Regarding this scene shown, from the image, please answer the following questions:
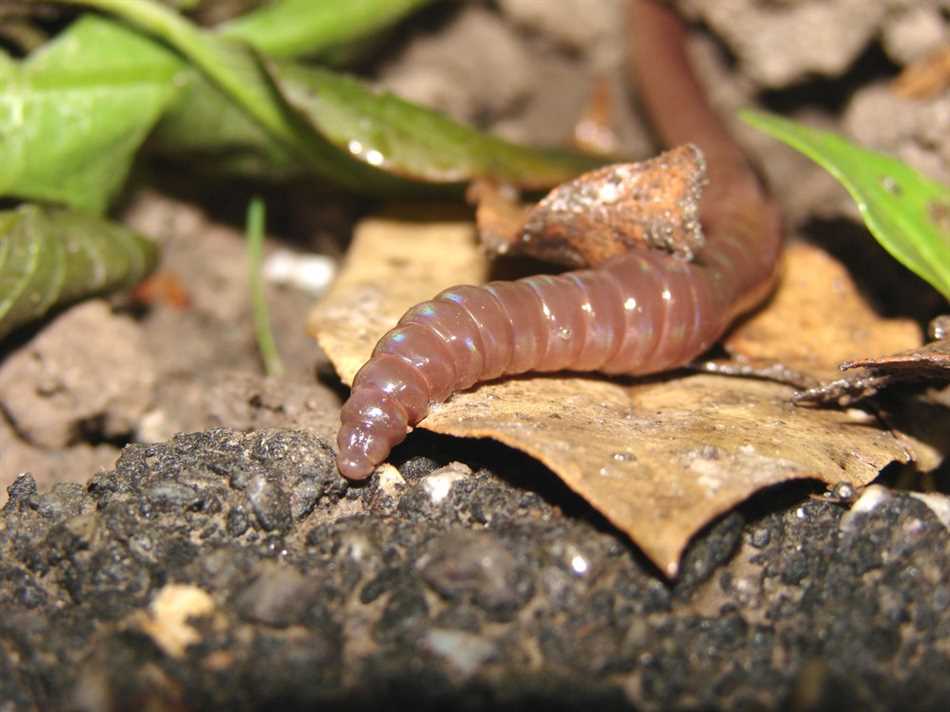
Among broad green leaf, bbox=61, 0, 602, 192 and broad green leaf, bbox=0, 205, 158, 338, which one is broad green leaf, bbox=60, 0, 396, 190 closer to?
broad green leaf, bbox=61, 0, 602, 192

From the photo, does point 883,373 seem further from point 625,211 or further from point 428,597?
point 428,597

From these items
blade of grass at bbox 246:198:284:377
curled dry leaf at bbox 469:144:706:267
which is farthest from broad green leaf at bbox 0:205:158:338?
curled dry leaf at bbox 469:144:706:267

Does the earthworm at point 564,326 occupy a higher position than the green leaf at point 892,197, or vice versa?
the green leaf at point 892,197

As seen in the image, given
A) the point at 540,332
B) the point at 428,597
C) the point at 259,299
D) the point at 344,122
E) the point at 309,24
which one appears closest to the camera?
the point at 428,597

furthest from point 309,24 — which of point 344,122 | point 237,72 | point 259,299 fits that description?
point 259,299

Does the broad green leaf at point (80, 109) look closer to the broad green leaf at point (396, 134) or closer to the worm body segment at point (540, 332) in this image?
the broad green leaf at point (396, 134)

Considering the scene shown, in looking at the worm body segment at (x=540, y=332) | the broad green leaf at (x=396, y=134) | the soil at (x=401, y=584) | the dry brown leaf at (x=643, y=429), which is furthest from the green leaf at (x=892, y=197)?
the broad green leaf at (x=396, y=134)
